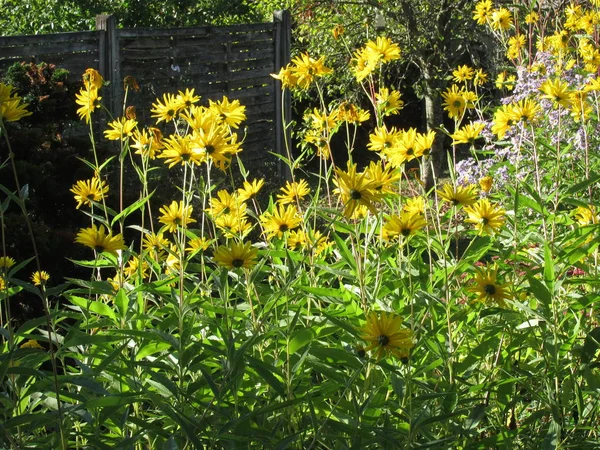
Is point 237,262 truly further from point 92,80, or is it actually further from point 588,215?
point 588,215

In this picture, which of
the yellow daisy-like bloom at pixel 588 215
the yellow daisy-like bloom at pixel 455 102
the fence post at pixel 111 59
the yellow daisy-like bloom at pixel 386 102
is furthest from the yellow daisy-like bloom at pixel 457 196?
the fence post at pixel 111 59

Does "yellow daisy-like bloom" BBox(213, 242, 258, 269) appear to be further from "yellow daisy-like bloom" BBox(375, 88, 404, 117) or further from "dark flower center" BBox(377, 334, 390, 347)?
"yellow daisy-like bloom" BBox(375, 88, 404, 117)

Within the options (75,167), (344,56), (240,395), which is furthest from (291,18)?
(240,395)

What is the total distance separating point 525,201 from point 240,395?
2.70 feet

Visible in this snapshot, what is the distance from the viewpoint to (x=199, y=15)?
928 cm

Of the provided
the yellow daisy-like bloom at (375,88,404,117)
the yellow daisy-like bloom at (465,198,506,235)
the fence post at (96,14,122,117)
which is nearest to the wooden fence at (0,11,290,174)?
the fence post at (96,14,122,117)

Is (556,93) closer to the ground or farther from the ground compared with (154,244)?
farther from the ground

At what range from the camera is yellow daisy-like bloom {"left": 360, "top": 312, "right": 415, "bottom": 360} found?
4.83 feet

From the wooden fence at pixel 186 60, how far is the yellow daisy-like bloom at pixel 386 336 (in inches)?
202

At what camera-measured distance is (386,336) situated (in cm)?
148

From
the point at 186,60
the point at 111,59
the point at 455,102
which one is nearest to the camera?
the point at 455,102

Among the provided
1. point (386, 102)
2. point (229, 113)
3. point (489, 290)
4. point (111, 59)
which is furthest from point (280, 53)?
point (489, 290)

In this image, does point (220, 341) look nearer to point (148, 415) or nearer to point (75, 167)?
point (148, 415)

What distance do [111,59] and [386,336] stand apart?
18.6ft
